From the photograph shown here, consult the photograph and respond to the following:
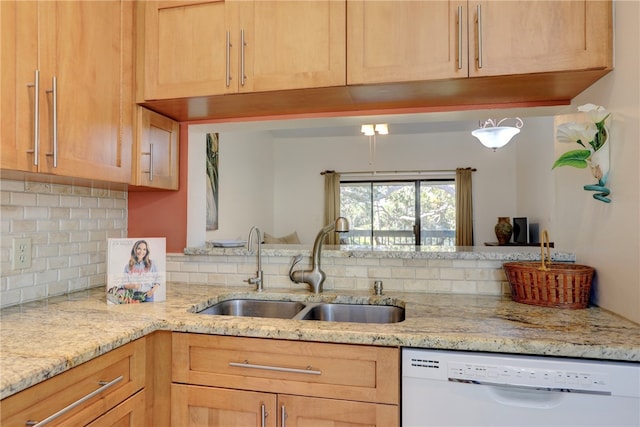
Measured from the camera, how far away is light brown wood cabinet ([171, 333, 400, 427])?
3.76 feet

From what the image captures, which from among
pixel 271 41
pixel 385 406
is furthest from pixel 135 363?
pixel 271 41

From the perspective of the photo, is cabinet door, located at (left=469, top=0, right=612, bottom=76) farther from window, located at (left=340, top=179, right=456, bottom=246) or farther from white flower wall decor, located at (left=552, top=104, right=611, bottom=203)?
window, located at (left=340, top=179, right=456, bottom=246)

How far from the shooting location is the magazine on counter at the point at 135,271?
1.50 metres

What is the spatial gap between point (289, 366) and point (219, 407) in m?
0.27

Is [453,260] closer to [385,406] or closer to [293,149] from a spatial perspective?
[385,406]

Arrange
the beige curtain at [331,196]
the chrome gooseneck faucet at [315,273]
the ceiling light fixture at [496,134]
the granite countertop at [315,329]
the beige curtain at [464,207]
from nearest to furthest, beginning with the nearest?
the granite countertop at [315,329], the chrome gooseneck faucet at [315,273], the ceiling light fixture at [496,134], the beige curtain at [464,207], the beige curtain at [331,196]

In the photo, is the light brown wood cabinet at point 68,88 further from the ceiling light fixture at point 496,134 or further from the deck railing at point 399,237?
the deck railing at point 399,237

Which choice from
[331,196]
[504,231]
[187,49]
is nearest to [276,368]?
[187,49]

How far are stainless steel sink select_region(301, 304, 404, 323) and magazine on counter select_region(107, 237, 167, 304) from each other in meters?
0.64

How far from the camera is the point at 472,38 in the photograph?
4.49 feet

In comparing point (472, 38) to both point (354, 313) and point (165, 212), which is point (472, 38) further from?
point (165, 212)

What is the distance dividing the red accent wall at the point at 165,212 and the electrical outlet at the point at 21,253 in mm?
552

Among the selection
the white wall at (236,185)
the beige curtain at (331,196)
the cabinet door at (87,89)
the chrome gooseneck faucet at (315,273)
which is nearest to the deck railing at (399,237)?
the beige curtain at (331,196)

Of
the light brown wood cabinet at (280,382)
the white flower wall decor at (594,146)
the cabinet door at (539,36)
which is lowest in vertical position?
the light brown wood cabinet at (280,382)
